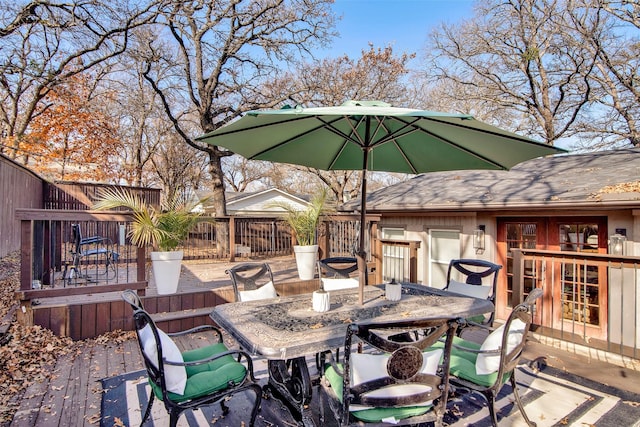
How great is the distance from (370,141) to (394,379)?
183 cm

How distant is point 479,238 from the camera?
6.73m

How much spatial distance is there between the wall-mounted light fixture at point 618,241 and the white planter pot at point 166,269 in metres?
5.87

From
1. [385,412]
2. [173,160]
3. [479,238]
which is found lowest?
[385,412]

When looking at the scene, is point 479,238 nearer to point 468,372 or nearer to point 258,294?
point 468,372

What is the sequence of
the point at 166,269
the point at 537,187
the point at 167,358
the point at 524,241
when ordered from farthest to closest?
the point at 524,241, the point at 537,187, the point at 166,269, the point at 167,358

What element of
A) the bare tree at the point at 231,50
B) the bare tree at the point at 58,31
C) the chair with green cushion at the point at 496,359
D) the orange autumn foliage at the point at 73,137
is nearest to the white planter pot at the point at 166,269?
Result: the chair with green cushion at the point at 496,359

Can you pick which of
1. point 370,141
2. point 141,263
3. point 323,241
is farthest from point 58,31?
point 370,141

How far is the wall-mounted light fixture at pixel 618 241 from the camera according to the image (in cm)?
497

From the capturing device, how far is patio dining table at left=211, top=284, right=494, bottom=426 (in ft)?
6.64

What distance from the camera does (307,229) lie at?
19.3ft

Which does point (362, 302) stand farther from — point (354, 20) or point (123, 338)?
point (354, 20)

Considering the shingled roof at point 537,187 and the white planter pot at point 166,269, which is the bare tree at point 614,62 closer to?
the shingled roof at point 537,187

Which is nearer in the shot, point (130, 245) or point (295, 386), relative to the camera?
point (295, 386)

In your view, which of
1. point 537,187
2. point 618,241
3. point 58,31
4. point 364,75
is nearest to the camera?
point 618,241
